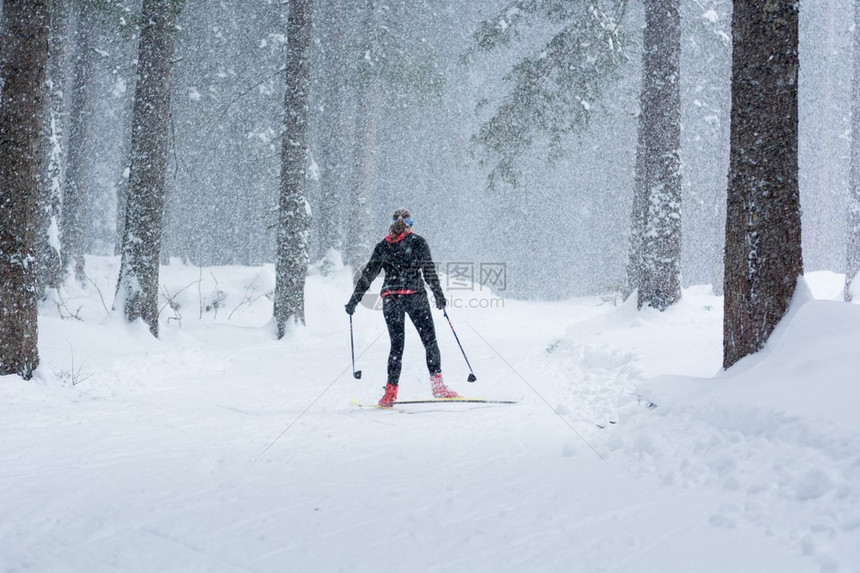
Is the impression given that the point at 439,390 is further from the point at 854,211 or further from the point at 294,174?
the point at 854,211

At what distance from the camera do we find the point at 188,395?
280 inches

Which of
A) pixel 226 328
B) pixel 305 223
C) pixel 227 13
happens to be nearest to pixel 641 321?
pixel 305 223

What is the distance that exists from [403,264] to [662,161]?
6.06 m

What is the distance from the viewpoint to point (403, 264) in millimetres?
6875

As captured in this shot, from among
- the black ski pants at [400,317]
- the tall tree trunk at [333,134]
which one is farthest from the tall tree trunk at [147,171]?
the tall tree trunk at [333,134]

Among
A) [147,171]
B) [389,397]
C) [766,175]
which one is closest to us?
[766,175]

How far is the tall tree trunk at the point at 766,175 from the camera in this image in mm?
4605

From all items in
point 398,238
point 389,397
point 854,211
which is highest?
point 854,211

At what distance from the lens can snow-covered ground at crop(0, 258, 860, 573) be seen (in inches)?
109

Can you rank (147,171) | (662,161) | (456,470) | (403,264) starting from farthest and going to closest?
(662,161), (147,171), (403,264), (456,470)

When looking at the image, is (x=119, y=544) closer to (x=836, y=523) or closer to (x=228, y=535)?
(x=228, y=535)

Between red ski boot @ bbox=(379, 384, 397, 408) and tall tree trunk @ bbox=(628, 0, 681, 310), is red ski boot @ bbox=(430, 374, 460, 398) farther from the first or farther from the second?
tall tree trunk @ bbox=(628, 0, 681, 310)

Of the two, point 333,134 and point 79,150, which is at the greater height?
point 333,134

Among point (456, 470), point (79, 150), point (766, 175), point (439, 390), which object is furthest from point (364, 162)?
point (456, 470)
